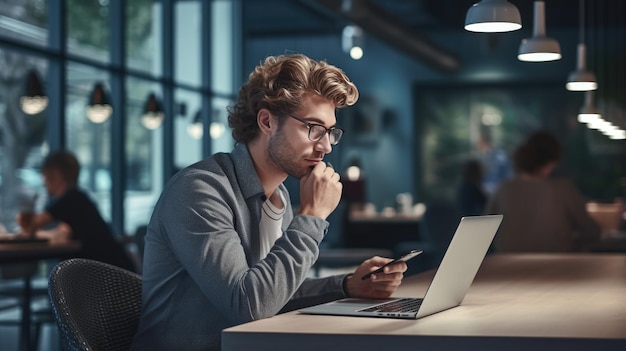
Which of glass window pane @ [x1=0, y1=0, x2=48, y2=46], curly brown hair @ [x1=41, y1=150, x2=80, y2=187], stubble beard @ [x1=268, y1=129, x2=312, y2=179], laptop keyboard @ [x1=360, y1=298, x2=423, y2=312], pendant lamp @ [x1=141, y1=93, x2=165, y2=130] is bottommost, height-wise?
laptop keyboard @ [x1=360, y1=298, x2=423, y2=312]

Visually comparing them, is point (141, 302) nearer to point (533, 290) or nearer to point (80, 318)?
point (80, 318)

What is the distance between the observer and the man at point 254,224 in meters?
2.16

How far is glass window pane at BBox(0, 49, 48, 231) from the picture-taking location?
8391mm

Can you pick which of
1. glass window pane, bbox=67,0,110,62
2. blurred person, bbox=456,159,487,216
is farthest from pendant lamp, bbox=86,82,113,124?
blurred person, bbox=456,159,487,216

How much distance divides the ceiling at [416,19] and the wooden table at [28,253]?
645 cm

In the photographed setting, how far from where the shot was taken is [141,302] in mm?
2525

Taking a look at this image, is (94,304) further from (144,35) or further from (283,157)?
(144,35)

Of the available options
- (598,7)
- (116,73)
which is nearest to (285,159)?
(116,73)

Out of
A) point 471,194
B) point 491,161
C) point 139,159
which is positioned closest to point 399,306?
point 471,194

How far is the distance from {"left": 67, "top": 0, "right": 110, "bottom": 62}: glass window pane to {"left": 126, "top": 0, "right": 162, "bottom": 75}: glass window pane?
62 cm

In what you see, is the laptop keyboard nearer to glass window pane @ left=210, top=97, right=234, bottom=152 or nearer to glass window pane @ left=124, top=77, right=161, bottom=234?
glass window pane @ left=124, top=77, right=161, bottom=234

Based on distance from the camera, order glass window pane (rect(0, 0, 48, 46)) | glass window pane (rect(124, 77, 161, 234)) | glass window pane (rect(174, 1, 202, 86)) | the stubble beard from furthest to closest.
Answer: glass window pane (rect(174, 1, 202, 86)), glass window pane (rect(124, 77, 161, 234)), glass window pane (rect(0, 0, 48, 46)), the stubble beard

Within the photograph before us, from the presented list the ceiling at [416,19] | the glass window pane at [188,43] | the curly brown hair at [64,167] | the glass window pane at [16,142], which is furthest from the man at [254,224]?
the glass window pane at [188,43]

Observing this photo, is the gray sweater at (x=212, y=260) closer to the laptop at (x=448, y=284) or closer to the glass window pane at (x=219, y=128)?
the laptop at (x=448, y=284)
